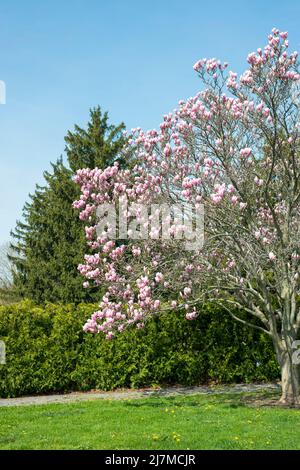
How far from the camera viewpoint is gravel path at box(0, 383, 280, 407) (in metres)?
11.6

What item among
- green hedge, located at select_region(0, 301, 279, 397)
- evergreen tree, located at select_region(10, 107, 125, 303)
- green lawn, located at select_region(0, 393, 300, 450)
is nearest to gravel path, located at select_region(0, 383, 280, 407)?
green hedge, located at select_region(0, 301, 279, 397)

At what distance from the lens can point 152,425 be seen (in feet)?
25.7

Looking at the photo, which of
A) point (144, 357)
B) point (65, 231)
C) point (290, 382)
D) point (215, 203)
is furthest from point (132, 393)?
point (65, 231)

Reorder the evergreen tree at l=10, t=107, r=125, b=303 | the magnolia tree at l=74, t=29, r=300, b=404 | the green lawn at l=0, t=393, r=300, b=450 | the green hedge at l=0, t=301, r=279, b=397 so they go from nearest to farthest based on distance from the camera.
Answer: the green lawn at l=0, t=393, r=300, b=450 → the magnolia tree at l=74, t=29, r=300, b=404 → the green hedge at l=0, t=301, r=279, b=397 → the evergreen tree at l=10, t=107, r=125, b=303

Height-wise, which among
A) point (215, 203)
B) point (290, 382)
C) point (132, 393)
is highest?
point (215, 203)

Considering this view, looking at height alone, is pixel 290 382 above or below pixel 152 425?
above

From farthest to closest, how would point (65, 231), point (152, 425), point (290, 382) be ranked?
1. point (65, 231)
2. point (290, 382)
3. point (152, 425)

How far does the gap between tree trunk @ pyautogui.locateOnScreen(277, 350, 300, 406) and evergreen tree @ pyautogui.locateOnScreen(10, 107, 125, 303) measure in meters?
13.3

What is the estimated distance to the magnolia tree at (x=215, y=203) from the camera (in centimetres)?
920

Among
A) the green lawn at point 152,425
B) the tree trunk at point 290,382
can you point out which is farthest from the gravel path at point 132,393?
the tree trunk at point 290,382

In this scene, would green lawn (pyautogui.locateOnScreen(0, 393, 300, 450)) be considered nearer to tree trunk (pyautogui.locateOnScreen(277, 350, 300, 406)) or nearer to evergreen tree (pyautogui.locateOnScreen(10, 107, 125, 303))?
tree trunk (pyautogui.locateOnScreen(277, 350, 300, 406))

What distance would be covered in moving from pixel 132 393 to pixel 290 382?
3658 millimetres

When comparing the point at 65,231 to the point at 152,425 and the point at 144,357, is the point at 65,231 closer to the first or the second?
the point at 144,357
